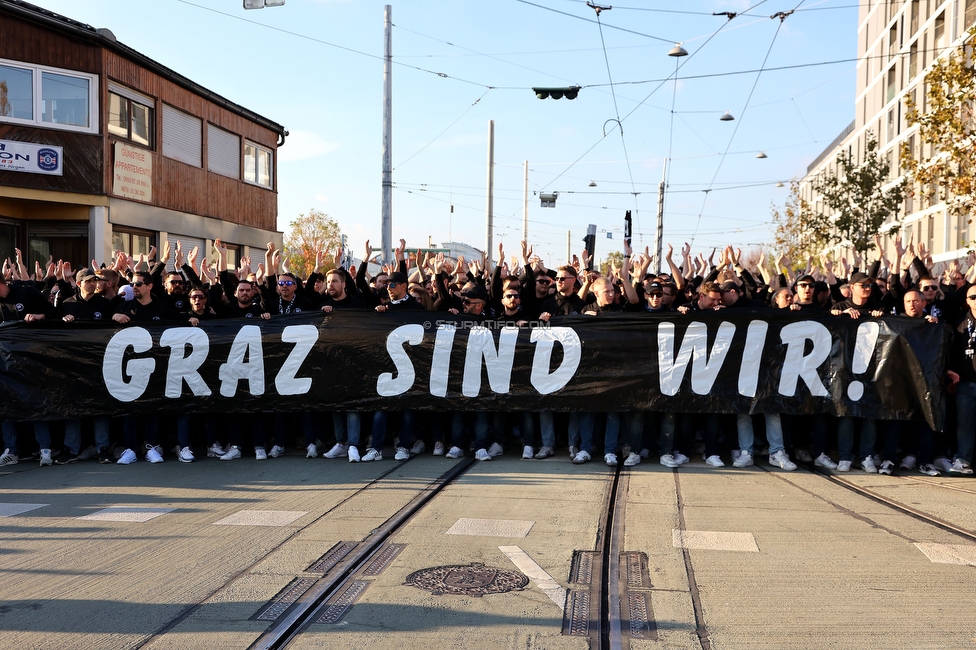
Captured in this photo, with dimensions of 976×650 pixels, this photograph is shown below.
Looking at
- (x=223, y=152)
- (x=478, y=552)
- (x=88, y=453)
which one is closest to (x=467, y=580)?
(x=478, y=552)

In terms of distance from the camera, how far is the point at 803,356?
925cm

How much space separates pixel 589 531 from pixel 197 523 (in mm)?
2883

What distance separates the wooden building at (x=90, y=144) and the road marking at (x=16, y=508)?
1650 centimetres

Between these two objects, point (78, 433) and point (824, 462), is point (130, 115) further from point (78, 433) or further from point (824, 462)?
point (824, 462)

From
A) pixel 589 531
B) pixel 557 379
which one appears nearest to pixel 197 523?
pixel 589 531

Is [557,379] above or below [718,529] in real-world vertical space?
above

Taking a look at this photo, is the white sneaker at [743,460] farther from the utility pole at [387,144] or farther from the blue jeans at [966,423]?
the utility pole at [387,144]

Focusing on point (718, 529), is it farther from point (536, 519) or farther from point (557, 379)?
point (557, 379)

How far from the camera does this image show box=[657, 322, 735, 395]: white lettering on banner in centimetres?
935

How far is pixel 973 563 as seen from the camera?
5566 millimetres

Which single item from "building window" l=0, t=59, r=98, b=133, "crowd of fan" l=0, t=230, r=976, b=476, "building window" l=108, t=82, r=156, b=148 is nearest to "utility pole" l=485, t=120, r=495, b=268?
"building window" l=108, t=82, r=156, b=148

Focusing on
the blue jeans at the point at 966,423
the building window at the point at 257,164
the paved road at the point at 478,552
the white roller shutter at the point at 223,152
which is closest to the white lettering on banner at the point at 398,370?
the paved road at the point at 478,552

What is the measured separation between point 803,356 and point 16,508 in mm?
7434

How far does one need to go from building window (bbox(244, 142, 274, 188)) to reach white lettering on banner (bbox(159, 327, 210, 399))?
70.4 ft
